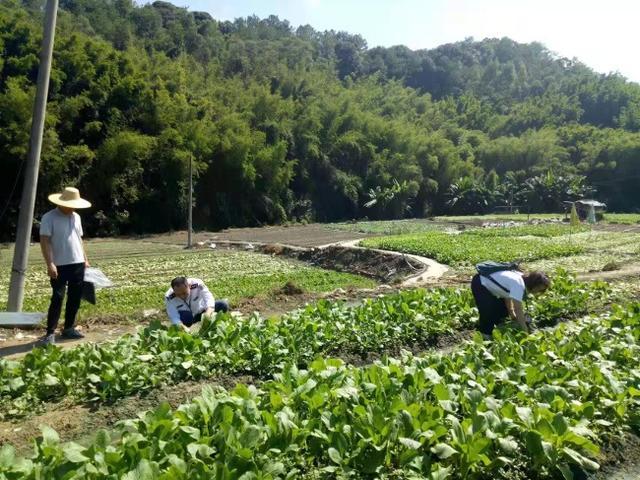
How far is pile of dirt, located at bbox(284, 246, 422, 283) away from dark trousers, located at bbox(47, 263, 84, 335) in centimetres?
1002

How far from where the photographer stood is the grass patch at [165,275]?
36.6 ft

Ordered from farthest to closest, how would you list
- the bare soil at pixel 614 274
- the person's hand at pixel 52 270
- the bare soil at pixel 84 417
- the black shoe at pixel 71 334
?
the bare soil at pixel 614 274 < the black shoe at pixel 71 334 < the person's hand at pixel 52 270 < the bare soil at pixel 84 417

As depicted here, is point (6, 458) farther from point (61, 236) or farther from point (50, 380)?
point (61, 236)

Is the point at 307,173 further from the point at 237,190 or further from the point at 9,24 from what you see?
the point at 9,24

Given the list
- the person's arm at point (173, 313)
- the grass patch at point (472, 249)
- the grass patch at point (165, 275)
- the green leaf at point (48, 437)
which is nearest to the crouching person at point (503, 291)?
the person's arm at point (173, 313)

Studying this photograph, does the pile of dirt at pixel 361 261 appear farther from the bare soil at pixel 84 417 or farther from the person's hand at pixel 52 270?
the bare soil at pixel 84 417

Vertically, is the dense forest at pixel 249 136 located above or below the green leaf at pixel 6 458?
above

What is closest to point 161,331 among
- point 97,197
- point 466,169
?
point 97,197

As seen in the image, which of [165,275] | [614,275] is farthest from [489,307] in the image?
[165,275]

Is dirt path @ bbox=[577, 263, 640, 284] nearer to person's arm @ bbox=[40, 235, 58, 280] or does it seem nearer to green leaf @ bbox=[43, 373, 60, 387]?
person's arm @ bbox=[40, 235, 58, 280]

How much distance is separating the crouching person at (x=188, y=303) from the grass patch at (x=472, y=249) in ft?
37.5

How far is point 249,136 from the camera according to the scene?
A: 34.1m

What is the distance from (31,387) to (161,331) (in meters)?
1.15

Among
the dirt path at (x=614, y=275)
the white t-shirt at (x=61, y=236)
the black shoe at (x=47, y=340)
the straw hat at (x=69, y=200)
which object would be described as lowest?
the dirt path at (x=614, y=275)
